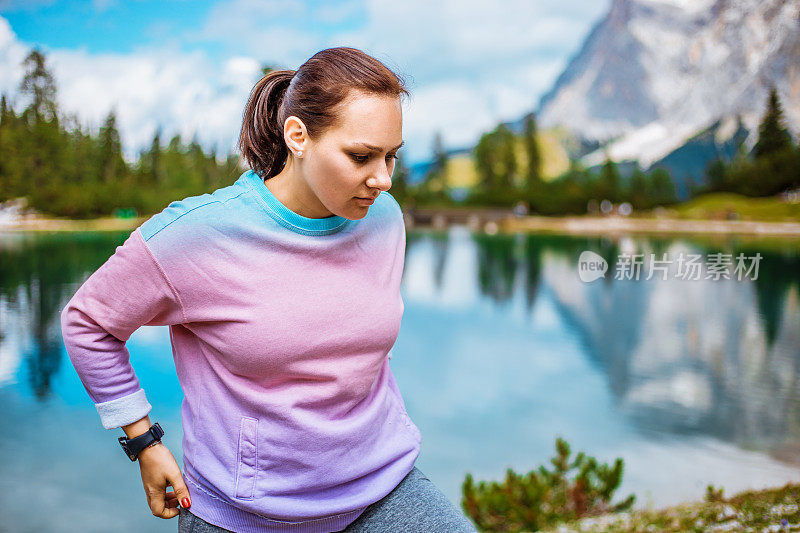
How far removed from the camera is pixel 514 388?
8.05 m

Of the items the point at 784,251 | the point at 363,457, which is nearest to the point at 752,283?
the point at 784,251

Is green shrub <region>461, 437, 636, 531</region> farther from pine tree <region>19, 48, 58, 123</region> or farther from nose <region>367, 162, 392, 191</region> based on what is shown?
pine tree <region>19, 48, 58, 123</region>

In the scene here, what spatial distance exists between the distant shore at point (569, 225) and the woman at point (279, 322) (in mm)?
13786

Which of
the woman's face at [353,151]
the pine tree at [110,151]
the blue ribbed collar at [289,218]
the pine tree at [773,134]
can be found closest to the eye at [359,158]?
the woman's face at [353,151]

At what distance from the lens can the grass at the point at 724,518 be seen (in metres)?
2.18

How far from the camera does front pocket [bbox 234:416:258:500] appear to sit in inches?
39.1

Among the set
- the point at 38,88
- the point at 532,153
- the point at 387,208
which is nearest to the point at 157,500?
the point at 387,208

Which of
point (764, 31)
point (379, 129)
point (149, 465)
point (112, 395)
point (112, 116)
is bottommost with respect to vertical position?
point (149, 465)

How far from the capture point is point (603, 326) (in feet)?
38.9

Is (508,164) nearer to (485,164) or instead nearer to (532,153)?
(485,164)

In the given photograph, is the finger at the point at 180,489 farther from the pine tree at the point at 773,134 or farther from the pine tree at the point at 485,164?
the pine tree at the point at 485,164

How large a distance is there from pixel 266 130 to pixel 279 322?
329 mm

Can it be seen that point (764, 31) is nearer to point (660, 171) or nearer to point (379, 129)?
point (660, 171)

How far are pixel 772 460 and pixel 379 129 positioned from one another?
239 inches
